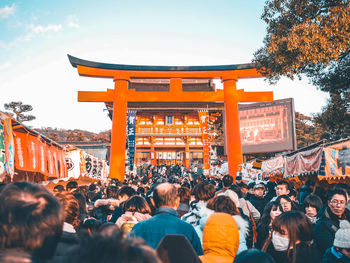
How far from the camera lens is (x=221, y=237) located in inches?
80.4

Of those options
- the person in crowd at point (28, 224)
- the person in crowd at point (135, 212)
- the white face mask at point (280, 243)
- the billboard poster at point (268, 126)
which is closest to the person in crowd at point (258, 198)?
the person in crowd at point (135, 212)

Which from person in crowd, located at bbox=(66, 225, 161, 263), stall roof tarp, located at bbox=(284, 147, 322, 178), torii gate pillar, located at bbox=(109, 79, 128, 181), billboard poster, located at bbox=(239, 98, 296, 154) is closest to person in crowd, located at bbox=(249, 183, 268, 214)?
stall roof tarp, located at bbox=(284, 147, 322, 178)

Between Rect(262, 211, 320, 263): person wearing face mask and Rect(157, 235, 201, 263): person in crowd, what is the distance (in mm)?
1047

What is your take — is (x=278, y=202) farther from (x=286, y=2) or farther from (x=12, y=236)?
(x=286, y=2)

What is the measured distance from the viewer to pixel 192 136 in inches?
1131

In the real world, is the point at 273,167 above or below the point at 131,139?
below

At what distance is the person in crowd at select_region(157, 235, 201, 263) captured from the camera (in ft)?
4.78

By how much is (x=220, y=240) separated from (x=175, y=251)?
0.67 m

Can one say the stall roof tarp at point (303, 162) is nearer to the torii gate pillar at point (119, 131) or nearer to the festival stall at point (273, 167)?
the festival stall at point (273, 167)

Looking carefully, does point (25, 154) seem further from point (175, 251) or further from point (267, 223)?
point (175, 251)

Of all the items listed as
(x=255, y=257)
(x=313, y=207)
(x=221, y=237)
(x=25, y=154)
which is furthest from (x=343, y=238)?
(x=25, y=154)

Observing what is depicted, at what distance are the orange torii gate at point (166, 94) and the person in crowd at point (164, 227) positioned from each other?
594 inches

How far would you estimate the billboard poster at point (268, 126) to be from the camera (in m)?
20.2

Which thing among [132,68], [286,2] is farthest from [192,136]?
[286,2]
